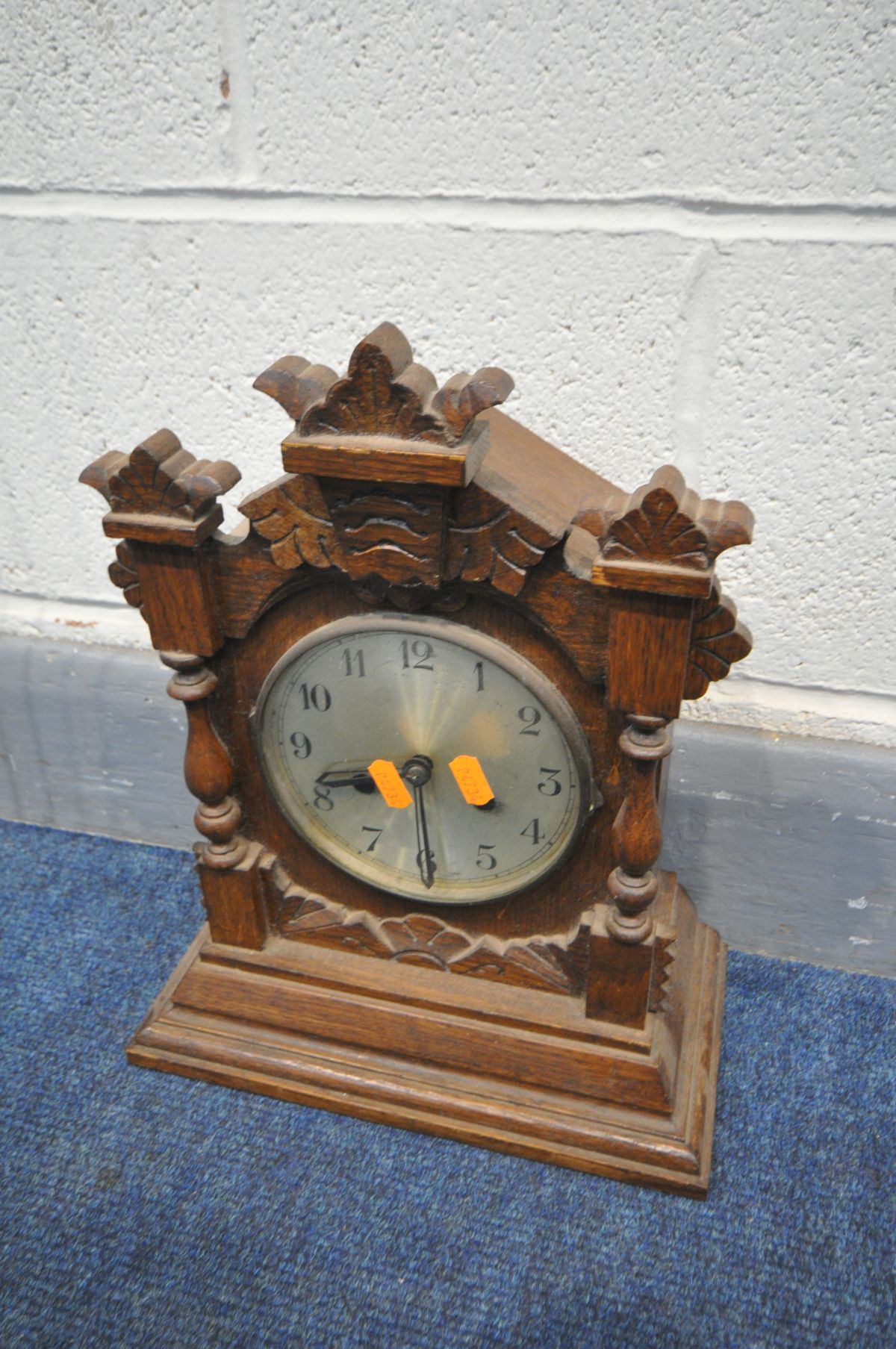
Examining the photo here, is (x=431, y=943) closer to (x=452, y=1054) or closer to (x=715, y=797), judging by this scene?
(x=452, y=1054)

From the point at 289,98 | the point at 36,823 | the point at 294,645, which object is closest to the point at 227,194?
the point at 289,98

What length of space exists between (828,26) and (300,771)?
0.81 metres

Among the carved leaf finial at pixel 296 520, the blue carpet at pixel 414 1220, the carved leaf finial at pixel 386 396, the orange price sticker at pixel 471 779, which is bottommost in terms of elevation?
the blue carpet at pixel 414 1220

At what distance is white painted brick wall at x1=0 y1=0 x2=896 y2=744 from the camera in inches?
38.5

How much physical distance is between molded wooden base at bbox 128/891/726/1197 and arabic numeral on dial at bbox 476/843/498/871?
0.15 metres

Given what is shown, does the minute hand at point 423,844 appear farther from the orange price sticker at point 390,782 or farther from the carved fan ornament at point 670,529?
the carved fan ornament at point 670,529

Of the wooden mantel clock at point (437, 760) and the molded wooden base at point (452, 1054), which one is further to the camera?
the molded wooden base at point (452, 1054)

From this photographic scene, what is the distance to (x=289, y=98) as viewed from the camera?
3.51 feet

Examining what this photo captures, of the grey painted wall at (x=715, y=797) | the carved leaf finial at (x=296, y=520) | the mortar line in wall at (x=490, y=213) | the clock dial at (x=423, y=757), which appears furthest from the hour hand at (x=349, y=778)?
the mortar line in wall at (x=490, y=213)

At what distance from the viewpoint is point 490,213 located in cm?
107

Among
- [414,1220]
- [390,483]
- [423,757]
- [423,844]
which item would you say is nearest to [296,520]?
[390,483]

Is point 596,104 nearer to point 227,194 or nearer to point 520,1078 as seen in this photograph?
point 227,194

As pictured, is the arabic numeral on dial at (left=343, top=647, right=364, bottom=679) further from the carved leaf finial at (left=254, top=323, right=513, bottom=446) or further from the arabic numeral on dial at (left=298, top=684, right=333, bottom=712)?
the carved leaf finial at (left=254, top=323, right=513, bottom=446)

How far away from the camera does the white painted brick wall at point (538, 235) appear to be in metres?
0.98
